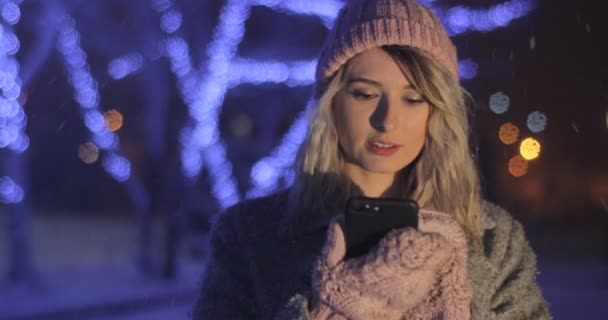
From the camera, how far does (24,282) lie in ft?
29.2

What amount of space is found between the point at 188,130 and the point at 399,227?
319 inches

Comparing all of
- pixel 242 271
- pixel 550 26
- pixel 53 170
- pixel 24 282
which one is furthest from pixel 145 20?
pixel 53 170

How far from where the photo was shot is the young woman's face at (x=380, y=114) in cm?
182

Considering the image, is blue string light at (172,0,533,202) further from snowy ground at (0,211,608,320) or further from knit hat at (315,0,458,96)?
knit hat at (315,0,458,96)

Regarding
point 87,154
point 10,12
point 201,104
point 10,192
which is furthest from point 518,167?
point 87,154

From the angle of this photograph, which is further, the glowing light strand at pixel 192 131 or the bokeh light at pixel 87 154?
the bokeh light at pixel 87 154

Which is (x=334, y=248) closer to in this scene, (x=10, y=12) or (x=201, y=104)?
(x=201, y=104)

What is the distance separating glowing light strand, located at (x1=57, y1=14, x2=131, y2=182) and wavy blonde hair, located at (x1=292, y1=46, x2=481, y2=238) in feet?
26.5

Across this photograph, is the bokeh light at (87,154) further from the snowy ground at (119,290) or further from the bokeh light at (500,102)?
the bokeh light at (500,102)

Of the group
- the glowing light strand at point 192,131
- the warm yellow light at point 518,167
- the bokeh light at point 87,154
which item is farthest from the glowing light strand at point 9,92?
the bokeh light at point 87,154

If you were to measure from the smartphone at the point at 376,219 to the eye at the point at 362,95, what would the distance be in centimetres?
35

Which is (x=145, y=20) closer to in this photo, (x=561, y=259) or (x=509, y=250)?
(x=561, y=259)

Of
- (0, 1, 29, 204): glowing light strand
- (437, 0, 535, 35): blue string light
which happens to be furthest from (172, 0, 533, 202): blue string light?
(0, 1, 29, 204): glowing light strand

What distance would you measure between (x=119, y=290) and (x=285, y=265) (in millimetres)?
7478
